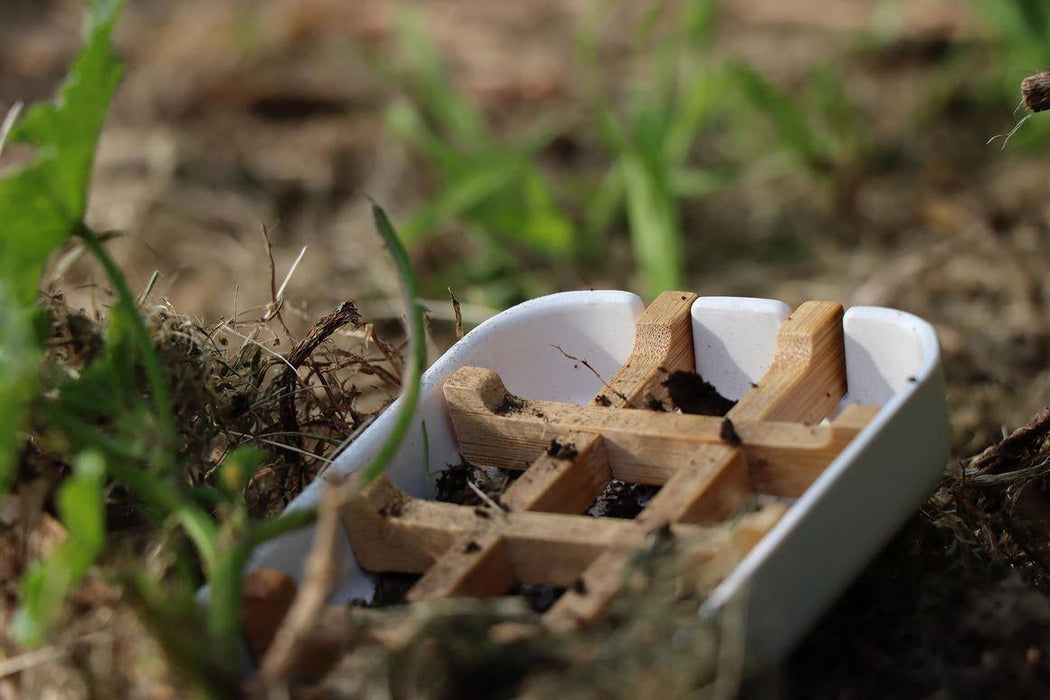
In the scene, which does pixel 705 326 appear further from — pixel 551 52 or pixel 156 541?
pixel 551 52

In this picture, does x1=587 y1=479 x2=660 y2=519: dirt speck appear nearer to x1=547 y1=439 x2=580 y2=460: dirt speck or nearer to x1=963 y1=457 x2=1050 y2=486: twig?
x1=547 y1=439 x2=580 y2=460: dirt speck

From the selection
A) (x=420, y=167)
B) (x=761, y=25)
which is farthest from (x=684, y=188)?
(x=761, y=25)

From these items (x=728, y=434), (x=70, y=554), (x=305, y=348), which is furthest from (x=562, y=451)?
(x=70, y=554)

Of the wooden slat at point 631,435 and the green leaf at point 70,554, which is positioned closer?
the green leaf at point 70,554

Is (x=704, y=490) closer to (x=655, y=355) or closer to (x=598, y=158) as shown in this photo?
(x=655, y=355)

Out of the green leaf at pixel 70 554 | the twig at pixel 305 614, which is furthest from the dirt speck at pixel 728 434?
the green leaf at pixel 70 554

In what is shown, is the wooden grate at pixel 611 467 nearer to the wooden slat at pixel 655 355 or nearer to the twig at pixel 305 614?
the wooden slat at pixel 655 355
